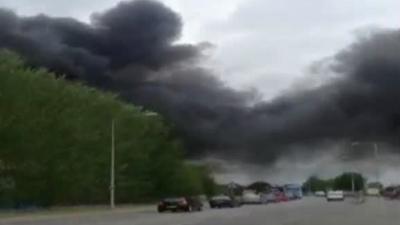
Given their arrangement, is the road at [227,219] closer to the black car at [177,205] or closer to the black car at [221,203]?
the black car at [177,205]

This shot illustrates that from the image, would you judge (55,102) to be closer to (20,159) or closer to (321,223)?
(20,159)

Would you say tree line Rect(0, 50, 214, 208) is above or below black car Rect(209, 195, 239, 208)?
above

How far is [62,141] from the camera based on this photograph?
3071 inches

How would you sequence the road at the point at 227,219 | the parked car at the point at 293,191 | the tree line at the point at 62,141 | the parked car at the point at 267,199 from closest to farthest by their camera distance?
1. the road at the point at 227,219
2. the tree line at the point at 62,141
3. the parked car at the point at 267,199
4. the parked car at the point at 293,191

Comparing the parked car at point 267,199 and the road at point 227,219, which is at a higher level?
the parked car at point 267,199

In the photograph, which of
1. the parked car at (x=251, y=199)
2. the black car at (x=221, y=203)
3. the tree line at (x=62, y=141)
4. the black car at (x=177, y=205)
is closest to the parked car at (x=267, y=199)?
the parked car at (x=251, y=199)

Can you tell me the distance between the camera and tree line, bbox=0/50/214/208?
71.3 metres

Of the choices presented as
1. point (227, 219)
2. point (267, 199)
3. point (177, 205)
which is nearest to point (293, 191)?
point (267, 199)

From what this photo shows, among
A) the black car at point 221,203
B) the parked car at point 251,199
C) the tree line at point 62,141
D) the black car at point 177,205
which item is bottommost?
the black car at point 177,205

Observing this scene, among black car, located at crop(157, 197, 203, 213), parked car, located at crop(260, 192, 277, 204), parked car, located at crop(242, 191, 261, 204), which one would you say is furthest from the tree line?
parked car, located at crop(260, 192, 277, 204)

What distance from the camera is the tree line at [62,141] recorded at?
234 ft

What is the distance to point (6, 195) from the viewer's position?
73.8 metres

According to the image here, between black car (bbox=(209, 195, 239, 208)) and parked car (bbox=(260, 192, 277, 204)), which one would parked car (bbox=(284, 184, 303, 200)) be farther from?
black car (bbox=(209, 195, 239, 208))

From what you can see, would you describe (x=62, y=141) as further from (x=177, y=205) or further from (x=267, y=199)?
(x=267, y=199)
